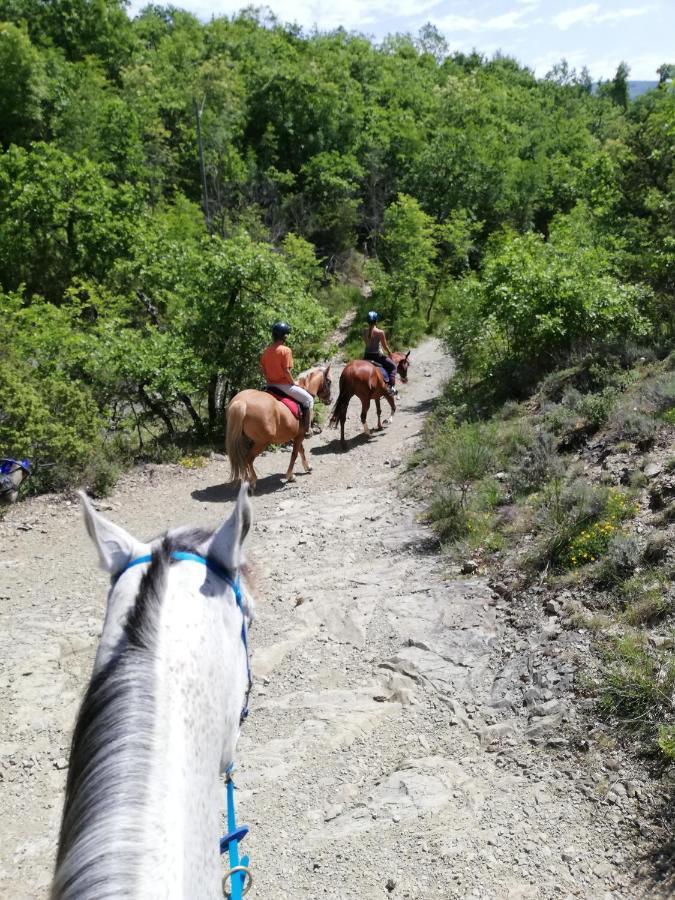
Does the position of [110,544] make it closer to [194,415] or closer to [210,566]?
[210,566]

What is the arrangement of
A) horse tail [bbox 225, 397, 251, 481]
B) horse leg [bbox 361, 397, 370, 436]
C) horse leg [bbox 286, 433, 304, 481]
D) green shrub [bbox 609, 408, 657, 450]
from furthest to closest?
horse leg [bbox 361, 397, 370, 436] → horse leg [bbox 286, 433, 304, 481] → horse tail [bbox 225, 397, 251, 481] → green shrub [bbox 609, 408, 657, 450]

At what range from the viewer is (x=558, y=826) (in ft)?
11.2

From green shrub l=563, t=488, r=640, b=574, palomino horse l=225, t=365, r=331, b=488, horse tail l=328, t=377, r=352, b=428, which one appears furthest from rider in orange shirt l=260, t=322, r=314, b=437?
green shrub l=563, t=488, r=640, b=574

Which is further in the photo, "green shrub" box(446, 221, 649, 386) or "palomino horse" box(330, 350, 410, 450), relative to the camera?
"palomino horse" box(330, 350, 410, 450)

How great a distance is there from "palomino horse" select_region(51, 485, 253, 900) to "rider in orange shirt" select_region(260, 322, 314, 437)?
7.60 m

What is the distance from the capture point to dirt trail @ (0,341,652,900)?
3332 mm

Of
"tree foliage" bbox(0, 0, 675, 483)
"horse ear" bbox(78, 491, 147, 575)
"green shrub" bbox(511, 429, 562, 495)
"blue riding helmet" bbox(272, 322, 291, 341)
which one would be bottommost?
"green shrub" bbox(511, 429, 562, 495)

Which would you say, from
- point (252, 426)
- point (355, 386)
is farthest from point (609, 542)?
point (355, 386)

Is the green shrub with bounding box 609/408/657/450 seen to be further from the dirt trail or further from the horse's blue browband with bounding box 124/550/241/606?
the horse's blue browband with bounding box 124/550/241/606

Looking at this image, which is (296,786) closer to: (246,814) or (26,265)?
(246,814)

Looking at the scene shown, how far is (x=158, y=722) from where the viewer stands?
1.41 metres

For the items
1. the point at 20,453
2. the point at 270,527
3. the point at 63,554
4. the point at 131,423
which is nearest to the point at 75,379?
the point at 131,423

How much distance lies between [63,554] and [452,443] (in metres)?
5.44

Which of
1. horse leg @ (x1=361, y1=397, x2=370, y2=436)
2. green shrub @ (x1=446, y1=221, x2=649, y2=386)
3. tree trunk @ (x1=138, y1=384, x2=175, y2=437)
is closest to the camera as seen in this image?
green shrub @ (x1=446, y1=221, x2=649, y2=386)
